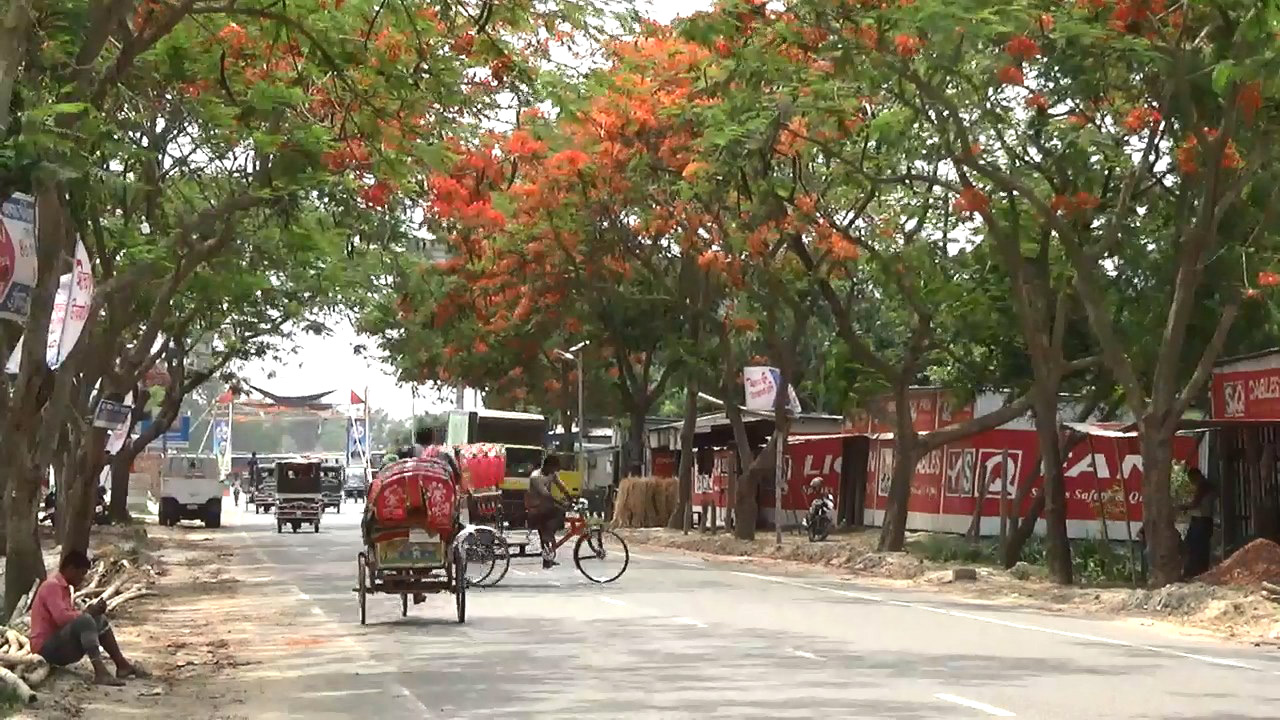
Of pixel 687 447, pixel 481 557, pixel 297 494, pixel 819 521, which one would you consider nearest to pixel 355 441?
pixel 297 494

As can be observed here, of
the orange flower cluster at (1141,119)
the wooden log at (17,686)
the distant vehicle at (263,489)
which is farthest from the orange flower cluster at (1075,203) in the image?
the distant vehicle at (263,489)

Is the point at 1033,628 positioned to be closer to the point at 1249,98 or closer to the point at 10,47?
the point at 1249,98

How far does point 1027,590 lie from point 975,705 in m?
15.9

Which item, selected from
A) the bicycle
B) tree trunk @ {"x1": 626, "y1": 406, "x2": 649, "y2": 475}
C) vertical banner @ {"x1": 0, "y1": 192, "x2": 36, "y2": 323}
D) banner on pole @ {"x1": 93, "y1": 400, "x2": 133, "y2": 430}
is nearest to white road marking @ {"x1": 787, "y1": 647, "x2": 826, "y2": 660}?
vertical banner @ {"x1": 0, "y1": 192, "x2": 36, "y2": 323}

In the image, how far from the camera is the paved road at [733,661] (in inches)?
536

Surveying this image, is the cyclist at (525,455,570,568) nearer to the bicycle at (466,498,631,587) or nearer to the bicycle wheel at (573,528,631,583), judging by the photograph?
the bicycle at (466,498,631,587)

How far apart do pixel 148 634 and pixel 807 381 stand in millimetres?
41006

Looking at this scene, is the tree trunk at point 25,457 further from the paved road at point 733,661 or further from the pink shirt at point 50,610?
the pink shirt at point 50,610

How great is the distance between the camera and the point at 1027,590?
94.9 feet

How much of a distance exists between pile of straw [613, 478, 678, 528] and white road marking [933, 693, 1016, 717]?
4319 centimetres

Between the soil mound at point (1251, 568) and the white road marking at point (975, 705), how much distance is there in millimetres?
12784

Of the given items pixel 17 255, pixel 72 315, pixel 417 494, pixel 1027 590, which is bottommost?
pixel 1027 590

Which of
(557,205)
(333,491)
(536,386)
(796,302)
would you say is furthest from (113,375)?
(333,491)

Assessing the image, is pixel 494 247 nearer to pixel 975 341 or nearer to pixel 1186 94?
pixel 975 341
